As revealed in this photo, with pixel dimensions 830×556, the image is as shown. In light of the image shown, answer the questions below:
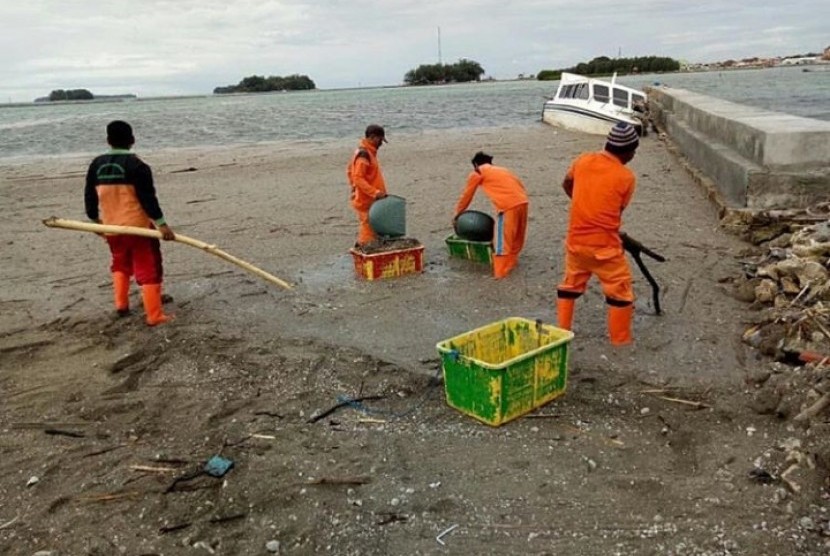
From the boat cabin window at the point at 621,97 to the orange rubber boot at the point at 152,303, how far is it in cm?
2143

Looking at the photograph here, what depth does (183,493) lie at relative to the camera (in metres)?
3.95

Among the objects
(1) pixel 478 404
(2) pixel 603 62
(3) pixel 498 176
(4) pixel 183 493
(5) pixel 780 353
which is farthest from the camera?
(2) pixel 603 62

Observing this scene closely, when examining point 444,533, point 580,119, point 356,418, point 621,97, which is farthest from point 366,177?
point 621,97

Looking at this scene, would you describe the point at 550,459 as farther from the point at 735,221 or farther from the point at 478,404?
the point at 735,221

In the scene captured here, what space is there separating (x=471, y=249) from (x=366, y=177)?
1440 millimetres

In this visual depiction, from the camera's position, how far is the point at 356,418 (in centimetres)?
473

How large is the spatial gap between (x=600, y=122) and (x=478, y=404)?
21530mm

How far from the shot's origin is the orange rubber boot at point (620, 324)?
5582mm

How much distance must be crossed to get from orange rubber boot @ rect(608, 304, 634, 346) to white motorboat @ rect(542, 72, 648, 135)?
728 inches

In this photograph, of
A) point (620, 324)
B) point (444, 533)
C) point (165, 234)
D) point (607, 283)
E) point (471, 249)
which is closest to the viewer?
point (444, 533)

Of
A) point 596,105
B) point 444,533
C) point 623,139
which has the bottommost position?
point 444,533

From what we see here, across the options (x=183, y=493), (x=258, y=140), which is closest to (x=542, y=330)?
(x=183, y=493)

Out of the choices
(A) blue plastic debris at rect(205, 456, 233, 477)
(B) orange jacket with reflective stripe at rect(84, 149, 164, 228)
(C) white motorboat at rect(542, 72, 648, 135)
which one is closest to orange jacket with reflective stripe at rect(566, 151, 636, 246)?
(A) blue plastic debris at rect(205, 456, 233, 477)

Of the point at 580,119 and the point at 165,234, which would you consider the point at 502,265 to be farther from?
the point at 580,119
